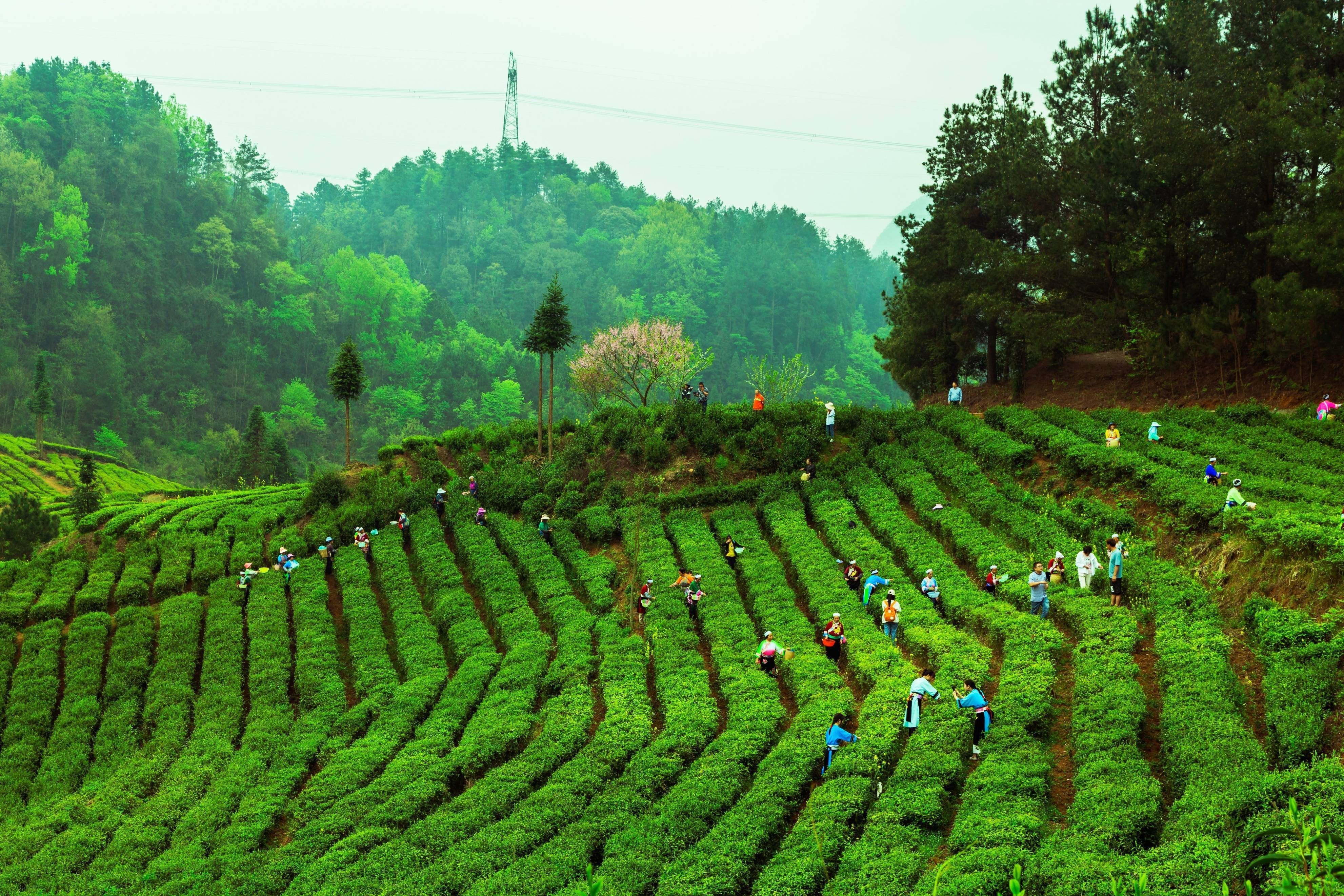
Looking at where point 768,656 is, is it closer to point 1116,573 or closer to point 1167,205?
point 1116,573

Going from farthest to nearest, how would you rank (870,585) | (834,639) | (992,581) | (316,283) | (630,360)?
(316,283)
(630,360)
(870,585)
(992,581)
(834,639)

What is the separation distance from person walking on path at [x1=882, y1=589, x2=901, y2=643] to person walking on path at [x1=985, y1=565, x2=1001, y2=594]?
7.72ft

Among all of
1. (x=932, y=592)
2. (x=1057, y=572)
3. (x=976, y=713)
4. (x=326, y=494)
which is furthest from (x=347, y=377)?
(x=976, y=713)

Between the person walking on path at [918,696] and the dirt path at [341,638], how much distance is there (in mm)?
13730

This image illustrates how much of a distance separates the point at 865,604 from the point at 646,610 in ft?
18.1

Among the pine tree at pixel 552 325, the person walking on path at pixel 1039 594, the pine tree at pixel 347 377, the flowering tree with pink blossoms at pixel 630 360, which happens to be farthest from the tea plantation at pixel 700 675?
the flowering tree with pink blossoms at pixel 630 360

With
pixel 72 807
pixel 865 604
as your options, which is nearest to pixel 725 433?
pixel 865 604

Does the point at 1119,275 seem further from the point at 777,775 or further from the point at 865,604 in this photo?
the point at 777,775

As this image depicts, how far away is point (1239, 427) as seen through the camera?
88.7ft

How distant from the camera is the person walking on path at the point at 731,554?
1059 inches

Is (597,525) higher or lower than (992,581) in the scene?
lower

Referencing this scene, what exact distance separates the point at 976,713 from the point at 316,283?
113631 millimetres

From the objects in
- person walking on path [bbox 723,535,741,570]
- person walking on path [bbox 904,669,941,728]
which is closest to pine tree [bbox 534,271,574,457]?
person walking on path [bbox 723,535,741,570]

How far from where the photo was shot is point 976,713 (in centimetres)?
1627
